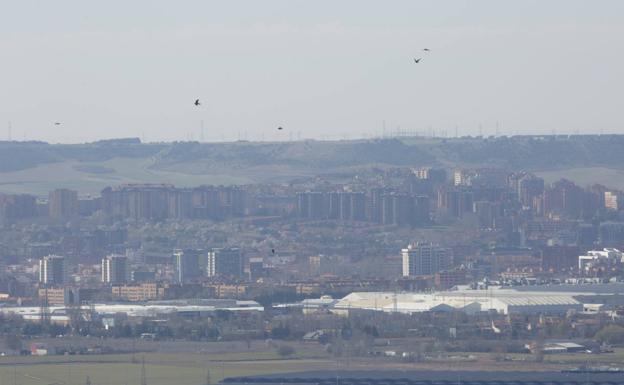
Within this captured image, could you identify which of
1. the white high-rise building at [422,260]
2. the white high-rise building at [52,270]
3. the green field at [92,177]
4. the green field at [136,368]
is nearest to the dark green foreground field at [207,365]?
the green field at [136,368]

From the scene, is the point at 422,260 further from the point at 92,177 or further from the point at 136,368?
the point at 92,177

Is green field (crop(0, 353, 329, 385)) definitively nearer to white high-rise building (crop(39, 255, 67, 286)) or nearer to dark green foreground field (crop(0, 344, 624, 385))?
dark green foreground field (crop(0, 344, 624, 385))

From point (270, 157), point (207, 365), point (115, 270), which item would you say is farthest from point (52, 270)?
point (270, 157)

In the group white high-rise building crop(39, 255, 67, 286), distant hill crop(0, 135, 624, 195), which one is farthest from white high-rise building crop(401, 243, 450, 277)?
distant hill crop(0, 135, 624, 195)

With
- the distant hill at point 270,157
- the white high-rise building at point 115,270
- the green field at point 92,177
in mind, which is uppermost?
the distant hill at point 270,157

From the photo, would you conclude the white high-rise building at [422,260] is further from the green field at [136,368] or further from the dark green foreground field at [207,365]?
the green field at [136,368]
